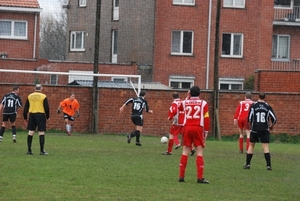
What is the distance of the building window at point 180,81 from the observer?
50562mm

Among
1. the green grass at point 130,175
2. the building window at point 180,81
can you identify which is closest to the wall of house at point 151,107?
the green grass at point 130,175

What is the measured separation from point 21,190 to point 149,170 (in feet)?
17.2

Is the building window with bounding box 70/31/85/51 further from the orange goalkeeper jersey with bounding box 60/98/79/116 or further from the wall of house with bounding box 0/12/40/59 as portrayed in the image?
the orange goalkeeper jersey with bounding box 60/98/79/116

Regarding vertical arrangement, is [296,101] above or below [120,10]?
below

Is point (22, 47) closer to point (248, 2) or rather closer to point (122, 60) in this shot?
point (122, 60)

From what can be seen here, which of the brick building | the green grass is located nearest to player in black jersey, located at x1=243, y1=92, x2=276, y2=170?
the green grass

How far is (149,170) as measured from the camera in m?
19.8

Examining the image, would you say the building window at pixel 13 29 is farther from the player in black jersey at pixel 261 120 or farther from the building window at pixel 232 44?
the player in black jersey at pixel 261 120

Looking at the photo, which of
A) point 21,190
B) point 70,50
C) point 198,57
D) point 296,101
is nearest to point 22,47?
point 70,50

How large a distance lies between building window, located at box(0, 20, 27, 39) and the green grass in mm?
23042

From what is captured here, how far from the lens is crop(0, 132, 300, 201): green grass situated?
15.1 m

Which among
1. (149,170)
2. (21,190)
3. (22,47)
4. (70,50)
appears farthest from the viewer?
(70,50)

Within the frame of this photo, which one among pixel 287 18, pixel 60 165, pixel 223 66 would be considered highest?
pixel 287 18

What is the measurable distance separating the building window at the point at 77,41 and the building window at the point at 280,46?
12.6 meters
